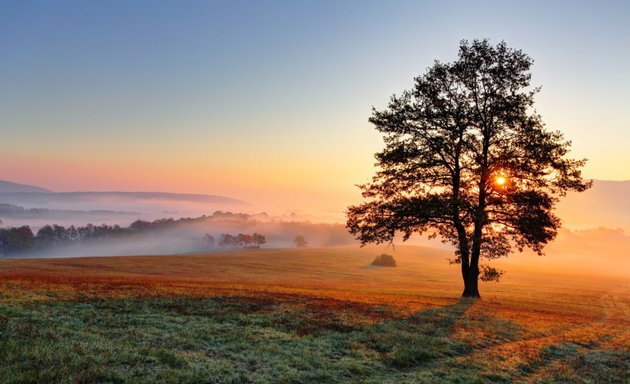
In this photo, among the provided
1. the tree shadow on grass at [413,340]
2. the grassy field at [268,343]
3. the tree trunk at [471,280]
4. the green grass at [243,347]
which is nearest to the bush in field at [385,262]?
the tree trunk at [471,280]

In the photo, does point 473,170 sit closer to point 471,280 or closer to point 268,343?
point 471,280

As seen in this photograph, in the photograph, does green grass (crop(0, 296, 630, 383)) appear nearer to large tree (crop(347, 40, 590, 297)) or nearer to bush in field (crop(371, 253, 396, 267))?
large tree (crop(347, 40, 590, 297))

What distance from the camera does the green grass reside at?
10.7m

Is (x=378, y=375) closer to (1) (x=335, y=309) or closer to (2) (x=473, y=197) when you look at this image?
(1) (x=335, y=309)

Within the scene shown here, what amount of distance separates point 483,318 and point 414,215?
10.1 metres

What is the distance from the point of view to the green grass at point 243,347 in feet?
35.0

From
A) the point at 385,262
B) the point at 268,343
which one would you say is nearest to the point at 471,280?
the point at 268,343

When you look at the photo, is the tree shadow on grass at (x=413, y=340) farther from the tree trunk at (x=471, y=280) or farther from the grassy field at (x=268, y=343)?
the tree trunk at (x=471, y=280)

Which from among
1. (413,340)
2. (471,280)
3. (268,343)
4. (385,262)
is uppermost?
(471,280)

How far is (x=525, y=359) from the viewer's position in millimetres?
16000

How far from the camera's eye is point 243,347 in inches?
549

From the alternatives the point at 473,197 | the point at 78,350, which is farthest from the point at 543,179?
the point at 78,350

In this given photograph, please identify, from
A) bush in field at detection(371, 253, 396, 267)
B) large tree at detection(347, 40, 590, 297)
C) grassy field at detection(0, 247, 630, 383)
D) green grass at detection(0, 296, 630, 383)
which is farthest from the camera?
bush in field at detection(371, 253, 396, 267)

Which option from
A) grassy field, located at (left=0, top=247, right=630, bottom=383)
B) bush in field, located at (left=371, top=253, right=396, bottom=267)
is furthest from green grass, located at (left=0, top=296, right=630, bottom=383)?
bush in field, located at (left=371, top=253, right=396, bottom=267)
